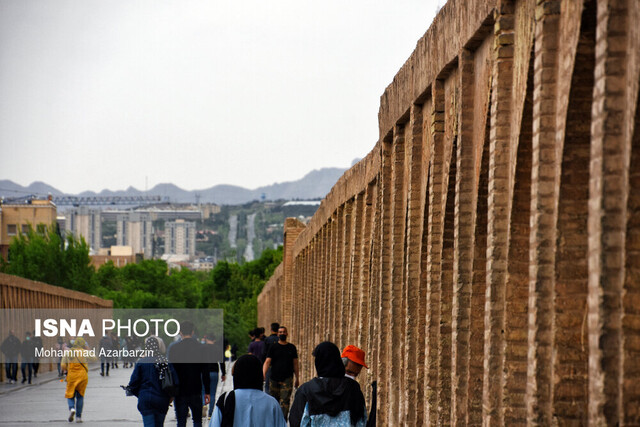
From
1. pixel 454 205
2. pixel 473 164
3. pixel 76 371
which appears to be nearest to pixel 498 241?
pixel 473 164

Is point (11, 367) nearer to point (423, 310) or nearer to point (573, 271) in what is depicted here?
point (423, 310)

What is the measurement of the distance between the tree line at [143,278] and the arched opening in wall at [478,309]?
61548 millimetres

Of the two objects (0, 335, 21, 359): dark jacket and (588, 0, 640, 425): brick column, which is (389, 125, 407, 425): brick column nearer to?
(588, 0, 640, 425): brick column

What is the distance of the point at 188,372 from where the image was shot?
14.0m

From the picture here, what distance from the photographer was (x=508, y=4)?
7.60 m

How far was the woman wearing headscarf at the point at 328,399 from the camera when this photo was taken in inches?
320

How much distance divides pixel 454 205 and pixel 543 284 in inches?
138

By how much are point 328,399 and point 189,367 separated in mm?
5962

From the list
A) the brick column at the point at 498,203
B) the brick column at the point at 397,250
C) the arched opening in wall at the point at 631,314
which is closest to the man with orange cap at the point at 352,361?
the brick column at the point at 498,203

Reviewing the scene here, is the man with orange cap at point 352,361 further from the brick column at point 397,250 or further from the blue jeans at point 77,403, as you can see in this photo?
the blue jeans at point 77,403

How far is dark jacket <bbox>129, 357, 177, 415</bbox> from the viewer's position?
12812 mm

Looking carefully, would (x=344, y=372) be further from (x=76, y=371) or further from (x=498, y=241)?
(x=76, y=371)

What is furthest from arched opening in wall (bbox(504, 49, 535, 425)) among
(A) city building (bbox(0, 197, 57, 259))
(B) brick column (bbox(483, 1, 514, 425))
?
(A) city building (bbox(0, 197, 57, 259))

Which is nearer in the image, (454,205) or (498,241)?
(498,241)
